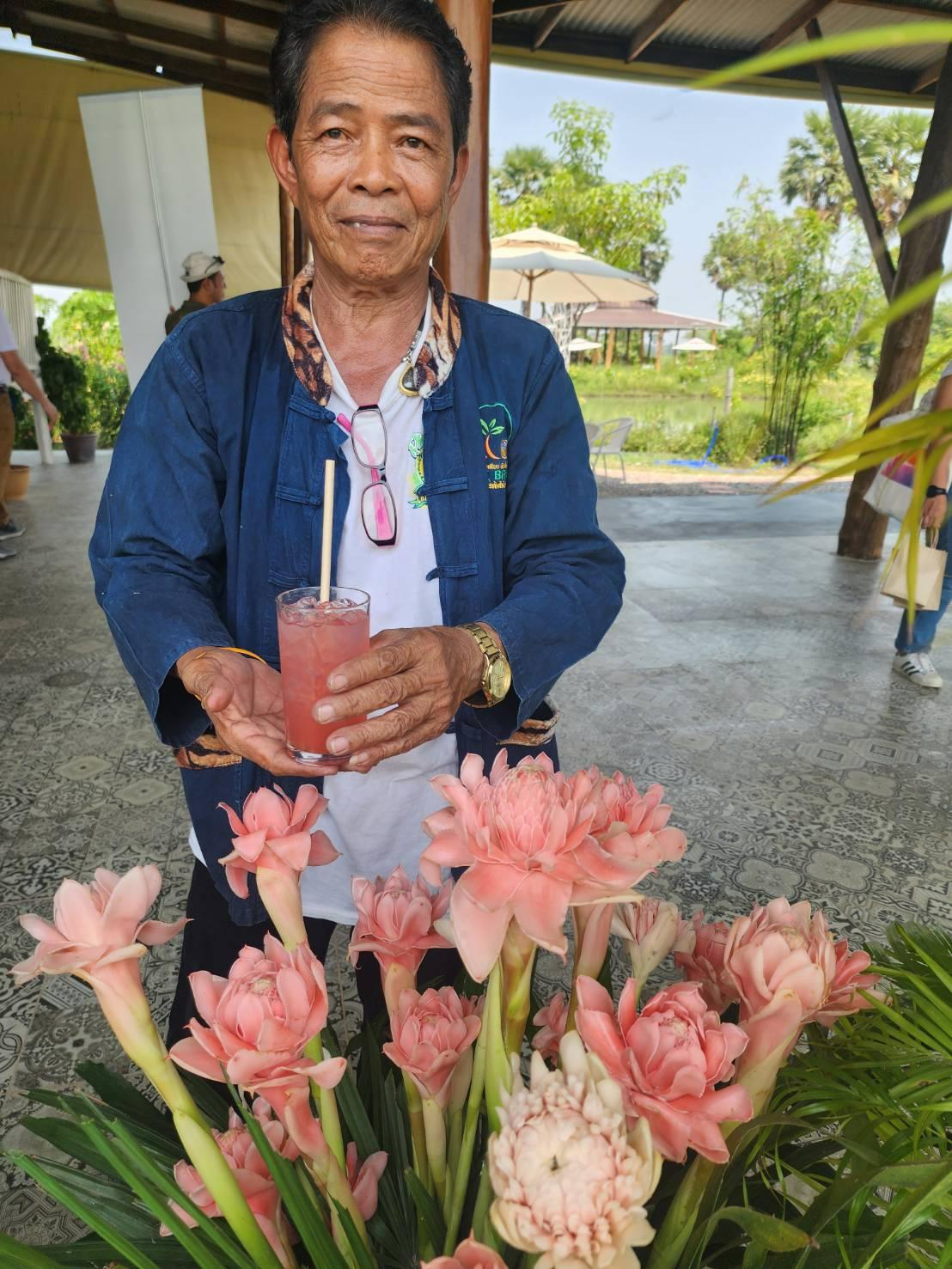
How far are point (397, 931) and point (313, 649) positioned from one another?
38 cm

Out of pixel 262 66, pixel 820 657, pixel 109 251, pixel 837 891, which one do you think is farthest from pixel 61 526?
pixel 837 891

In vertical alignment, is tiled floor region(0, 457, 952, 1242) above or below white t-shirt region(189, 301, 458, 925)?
below

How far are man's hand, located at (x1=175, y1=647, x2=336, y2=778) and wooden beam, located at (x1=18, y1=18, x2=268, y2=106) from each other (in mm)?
8129

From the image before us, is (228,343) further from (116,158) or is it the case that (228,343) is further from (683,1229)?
(116,158)

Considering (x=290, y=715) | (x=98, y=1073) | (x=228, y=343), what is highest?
(x=228, y=343)

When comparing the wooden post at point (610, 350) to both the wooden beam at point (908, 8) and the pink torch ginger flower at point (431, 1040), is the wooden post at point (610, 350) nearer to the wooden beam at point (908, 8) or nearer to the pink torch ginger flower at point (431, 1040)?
the wooden beam at point (908, 8)

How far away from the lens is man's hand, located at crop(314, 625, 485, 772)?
935mm

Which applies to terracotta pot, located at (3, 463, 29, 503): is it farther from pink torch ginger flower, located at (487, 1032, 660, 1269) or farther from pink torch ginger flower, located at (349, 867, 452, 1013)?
pink torch ginger flower, located at (487, 1032, 660, 1269)

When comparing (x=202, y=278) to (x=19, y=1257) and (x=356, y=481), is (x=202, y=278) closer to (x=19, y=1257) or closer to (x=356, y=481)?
(x=356, y=481)

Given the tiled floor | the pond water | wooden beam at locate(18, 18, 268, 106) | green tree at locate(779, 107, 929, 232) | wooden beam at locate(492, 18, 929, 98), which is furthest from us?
green tree at locate(779, 107, 929, 232)

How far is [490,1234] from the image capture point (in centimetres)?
55

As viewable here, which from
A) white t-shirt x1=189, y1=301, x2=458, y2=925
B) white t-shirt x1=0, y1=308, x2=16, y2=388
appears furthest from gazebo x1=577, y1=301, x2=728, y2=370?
white t-shirt x1=189, y1=301, x2=458, y2=925

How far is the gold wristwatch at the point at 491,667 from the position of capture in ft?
3.59

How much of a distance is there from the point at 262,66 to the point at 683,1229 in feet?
30.1
